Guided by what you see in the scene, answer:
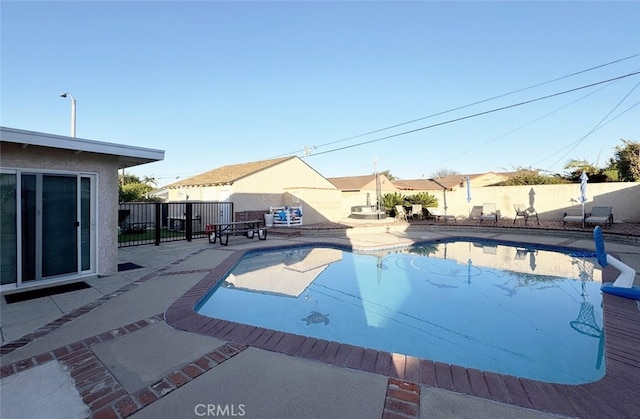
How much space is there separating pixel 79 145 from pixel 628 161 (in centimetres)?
3167

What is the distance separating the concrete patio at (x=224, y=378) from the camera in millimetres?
2436

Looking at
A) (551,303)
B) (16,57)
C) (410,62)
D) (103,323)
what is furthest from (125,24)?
(551,303)

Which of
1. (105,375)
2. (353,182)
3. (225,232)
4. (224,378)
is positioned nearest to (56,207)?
(105,375)

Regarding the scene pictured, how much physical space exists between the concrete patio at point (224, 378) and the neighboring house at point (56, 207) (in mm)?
1659

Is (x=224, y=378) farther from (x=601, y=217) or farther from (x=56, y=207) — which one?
(x=601, y=217)

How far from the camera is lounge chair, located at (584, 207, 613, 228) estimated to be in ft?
46.2

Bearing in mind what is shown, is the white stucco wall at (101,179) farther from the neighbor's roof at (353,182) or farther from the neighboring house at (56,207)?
the neighbor's roof at (353,182)

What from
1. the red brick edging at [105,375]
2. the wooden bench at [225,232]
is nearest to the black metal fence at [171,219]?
the wooden bench at [225,232]

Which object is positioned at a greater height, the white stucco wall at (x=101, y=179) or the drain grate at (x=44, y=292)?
the white stucco wall at (x=101, y=179)

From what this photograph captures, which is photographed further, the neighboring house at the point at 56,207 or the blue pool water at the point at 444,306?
the neighboring house at the point at 56,207

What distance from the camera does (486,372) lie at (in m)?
2.99

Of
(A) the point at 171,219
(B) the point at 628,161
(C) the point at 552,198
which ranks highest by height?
(B) the point at 628,161

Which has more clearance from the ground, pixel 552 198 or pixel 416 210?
pixel 552 198

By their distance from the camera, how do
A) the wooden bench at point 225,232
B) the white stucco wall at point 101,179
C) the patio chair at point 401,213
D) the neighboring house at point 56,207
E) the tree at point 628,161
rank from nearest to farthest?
the neighboring house at point 56,207 < the white stucco wall at point 101,179 < the wooden bench at point 225,232 < the tree at point 628,161 < the patio chair at point 401,213
